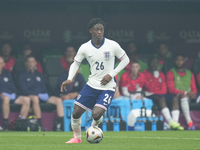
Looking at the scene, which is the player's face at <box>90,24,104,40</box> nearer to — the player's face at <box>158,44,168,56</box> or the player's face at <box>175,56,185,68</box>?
the player's face at <box>175,56,185,68</box>

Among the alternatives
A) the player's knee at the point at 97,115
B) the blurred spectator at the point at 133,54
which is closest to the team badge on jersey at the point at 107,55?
the player's knee at the point at 97,115

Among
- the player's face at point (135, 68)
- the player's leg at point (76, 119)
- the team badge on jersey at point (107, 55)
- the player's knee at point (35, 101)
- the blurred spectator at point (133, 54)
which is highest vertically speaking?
the blurred spectator at point (133, 54)

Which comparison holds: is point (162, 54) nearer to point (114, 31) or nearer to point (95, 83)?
point (114, 31)

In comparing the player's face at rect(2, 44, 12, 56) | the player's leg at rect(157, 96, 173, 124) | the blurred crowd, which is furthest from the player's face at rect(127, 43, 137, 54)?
the player's face at rect(2, 44, 12, 56)

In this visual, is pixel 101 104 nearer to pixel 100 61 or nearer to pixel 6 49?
pixel 100 61

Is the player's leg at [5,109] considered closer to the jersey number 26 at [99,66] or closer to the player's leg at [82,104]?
A: the player's leg at [82,104]

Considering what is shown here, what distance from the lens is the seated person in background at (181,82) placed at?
13.0 meters

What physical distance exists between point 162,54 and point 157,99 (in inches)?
64.8

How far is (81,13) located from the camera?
48.0 feet

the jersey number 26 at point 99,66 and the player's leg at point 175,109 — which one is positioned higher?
the jersey number 26 at point 99,66

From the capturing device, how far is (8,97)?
39.9 feet

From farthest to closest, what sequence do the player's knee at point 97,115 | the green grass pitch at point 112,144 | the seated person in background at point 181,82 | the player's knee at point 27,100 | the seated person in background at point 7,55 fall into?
the seated person in background at point 7,55, the seated person in background at point 181,82, the player's knee at point 27,100, the player's knee at point 97,115, the green grass pitch at point 112,144

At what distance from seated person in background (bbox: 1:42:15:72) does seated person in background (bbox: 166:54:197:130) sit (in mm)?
3826

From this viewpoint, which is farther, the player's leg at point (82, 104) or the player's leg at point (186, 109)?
the player's leg at point (186, 109)
